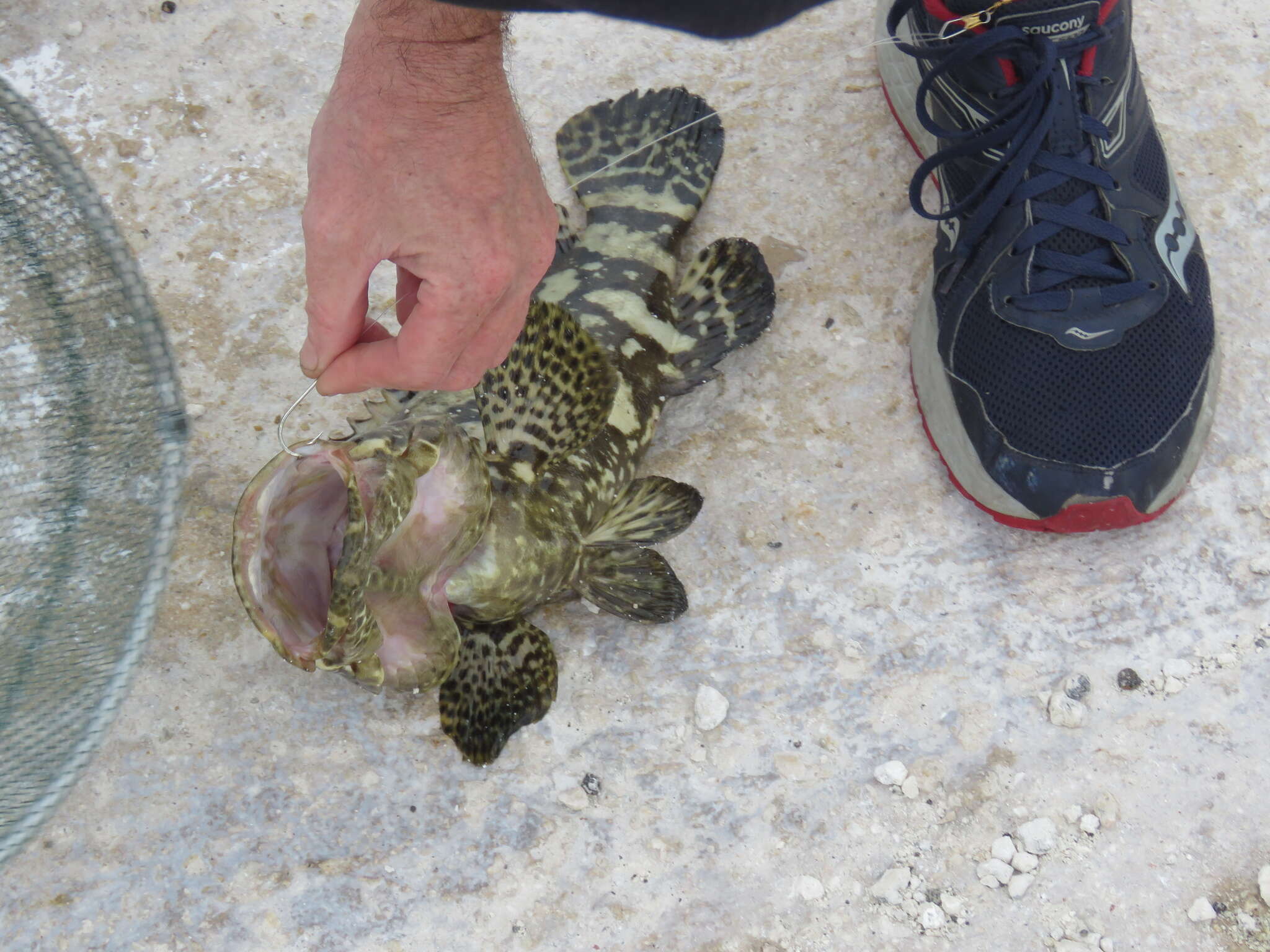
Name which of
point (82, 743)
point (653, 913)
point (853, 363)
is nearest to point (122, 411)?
point (82, 743)

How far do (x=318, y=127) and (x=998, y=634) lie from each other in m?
1.98

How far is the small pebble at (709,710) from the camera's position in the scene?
102 inches

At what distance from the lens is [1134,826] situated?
8.00 ft

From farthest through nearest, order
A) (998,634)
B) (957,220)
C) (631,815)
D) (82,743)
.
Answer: (957,220) < (998,634) < (631,815) < (82,743)

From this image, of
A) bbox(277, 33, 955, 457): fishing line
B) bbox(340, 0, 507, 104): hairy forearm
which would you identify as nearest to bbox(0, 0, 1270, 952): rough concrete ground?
bbox(277, 33, 955, 457): fishing line

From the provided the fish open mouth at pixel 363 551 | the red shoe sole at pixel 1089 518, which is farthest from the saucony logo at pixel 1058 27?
the fish open mouth at pixel 363 551

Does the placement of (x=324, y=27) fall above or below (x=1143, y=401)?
above

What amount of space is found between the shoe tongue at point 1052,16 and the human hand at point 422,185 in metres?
1.49

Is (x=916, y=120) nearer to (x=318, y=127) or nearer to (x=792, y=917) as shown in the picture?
(x=318, y=127)

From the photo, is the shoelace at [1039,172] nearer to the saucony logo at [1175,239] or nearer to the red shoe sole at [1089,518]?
the saucony logo at [1175,239]

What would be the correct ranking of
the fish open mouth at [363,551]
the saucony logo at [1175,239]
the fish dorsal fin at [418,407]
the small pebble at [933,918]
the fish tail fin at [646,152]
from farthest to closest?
the fish tail fin at [646,152]
the fish dorsal fin at [418,407]
the saucony logo at [1175,239]
the small pebble at [933,918]
the fish open mouth at [363,551]

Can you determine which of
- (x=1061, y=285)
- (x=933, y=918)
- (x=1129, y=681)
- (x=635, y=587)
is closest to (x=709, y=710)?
(x=635, y=587)

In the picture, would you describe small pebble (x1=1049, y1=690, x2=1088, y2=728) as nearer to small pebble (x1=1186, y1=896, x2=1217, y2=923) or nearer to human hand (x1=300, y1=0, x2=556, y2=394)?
small pebble (x1=1186, y1=896, x2=1217, y2=923)

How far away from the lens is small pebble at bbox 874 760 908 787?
253 centimetres
